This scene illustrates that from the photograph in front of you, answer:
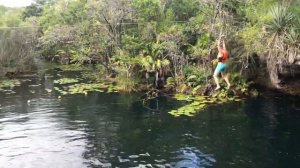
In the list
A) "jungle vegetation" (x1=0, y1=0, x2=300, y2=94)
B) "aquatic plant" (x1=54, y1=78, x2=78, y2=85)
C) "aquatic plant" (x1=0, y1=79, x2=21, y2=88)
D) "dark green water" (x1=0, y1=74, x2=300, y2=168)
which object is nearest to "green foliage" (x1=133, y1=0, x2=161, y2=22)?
"jungle vegetation" (x1=0, y1=0, x2=300, y2=94)

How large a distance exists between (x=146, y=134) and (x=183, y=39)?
1265 centimetres

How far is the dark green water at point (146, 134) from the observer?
1538cm

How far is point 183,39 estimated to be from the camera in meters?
29.7

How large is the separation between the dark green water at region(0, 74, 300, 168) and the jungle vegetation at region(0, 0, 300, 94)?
118 inches

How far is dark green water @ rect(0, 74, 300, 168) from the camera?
15.4 m

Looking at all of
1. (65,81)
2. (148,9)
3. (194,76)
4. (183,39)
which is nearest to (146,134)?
(194,76)

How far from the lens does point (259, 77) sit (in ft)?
93.2

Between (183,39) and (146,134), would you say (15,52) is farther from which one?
(146,134)

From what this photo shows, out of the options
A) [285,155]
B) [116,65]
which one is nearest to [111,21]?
[116,65]

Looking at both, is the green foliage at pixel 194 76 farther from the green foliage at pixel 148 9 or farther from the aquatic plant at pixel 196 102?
the green foliage at pixel 148 9

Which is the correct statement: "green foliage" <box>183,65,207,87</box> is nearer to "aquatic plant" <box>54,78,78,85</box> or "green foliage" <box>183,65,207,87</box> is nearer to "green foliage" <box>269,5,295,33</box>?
"green foliage" <box>269,5,295,33</box>

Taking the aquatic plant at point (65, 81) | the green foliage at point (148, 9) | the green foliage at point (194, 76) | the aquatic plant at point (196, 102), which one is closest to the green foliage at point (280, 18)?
the aquatic plant at point (196, 102)

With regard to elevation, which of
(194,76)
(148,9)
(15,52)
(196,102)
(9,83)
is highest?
(148,9)

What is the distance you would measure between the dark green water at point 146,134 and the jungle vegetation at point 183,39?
3008 millimetres
